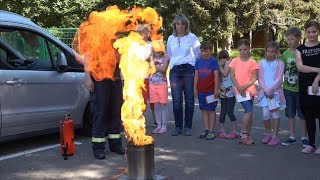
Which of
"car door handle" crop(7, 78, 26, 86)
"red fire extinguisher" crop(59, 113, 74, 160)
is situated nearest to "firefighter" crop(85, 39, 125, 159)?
"red fire extinguisher" crop(59, 113, 74, 160)

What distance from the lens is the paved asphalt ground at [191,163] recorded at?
17.9 ft

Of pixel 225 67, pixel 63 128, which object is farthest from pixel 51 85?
pixel 225 67

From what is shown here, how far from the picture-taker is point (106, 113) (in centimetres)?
628

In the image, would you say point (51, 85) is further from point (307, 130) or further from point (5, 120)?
point (307, 130)

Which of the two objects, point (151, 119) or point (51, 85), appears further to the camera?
point (151, 119)

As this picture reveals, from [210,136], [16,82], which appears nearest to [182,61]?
[210,136]

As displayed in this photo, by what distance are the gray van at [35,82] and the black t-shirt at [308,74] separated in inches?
125

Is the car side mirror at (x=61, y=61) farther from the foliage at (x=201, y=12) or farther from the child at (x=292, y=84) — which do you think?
the foliage at (x=201, y=12)

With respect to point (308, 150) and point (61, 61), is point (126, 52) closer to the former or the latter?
point (61, 61)

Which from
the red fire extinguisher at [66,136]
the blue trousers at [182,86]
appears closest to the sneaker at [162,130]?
the blue trousers at [182,86]

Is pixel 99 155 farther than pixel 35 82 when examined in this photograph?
No

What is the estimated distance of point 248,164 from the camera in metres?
5.89

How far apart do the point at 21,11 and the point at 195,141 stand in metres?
26.2

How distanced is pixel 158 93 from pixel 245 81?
5.29 feet
